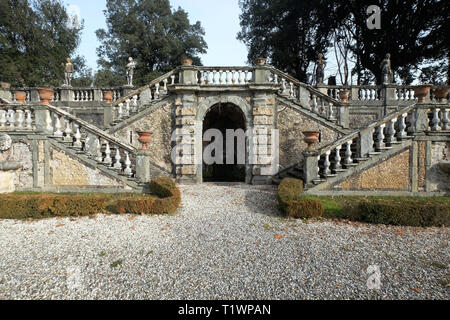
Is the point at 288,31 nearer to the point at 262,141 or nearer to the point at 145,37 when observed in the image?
the point at 145,37

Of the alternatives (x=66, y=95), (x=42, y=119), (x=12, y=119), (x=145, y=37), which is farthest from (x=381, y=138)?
(x=145, y=37)

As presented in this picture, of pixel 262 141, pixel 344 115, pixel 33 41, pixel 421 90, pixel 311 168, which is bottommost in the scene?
pixel 311 168

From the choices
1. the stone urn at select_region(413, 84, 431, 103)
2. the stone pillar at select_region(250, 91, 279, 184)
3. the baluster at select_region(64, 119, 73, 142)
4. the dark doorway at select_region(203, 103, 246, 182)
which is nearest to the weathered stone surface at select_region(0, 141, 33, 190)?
the baluster at select_region(64, 119, 73, 142)

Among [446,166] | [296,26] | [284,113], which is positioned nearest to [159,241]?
[284,113]

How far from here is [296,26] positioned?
24484 millimetres

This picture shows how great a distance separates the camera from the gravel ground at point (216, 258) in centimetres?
316

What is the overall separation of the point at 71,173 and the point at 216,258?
21.1 feet

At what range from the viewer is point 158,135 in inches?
434

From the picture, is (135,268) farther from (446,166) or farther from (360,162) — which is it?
(446,166)

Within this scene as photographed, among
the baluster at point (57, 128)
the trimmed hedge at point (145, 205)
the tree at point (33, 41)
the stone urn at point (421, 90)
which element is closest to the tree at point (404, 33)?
the stone urn at point (421, 90)

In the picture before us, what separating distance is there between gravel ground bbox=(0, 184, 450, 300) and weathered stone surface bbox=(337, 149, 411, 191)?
2300 millimetres

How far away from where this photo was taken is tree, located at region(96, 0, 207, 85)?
1094 inches

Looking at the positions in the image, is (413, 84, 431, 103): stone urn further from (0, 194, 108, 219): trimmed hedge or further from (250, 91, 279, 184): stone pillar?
(0, 194, 108, 219): trimmed hedge

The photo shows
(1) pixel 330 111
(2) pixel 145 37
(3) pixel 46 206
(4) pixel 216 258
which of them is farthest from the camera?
(2) pixel 145 37
